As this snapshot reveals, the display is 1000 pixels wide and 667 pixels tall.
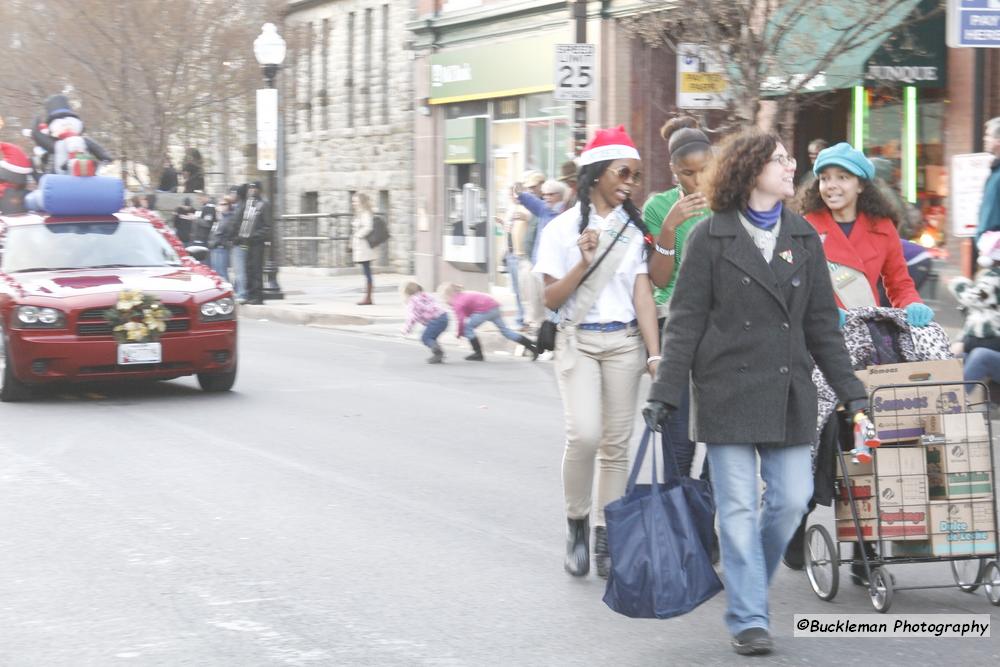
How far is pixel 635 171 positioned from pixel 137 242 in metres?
7.95

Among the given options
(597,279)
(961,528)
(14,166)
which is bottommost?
(961,528)

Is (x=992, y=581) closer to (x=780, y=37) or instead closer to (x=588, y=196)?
(x=588, y=196)

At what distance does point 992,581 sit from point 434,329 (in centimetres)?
1014

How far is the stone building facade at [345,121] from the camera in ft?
111

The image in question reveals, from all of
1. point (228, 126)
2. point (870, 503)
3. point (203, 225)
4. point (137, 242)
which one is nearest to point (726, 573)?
point (870, 503)

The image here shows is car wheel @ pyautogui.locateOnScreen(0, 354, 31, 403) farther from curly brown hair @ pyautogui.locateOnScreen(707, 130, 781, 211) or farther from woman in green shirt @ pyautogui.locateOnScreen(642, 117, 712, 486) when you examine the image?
curly brown hair @ pyautogui.locateOnScreen(707, 130, 781, 211)

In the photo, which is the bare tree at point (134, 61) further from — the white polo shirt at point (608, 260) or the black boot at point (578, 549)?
the black boot at point (578, 549)

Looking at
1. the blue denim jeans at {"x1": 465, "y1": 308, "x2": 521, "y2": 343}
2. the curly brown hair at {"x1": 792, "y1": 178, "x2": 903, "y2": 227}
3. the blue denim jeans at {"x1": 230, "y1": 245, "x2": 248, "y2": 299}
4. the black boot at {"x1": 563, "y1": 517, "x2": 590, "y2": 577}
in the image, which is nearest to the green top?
the curly brown hair at {"x1": 792, "y1": 178, "x2": 903, "y2": 227}

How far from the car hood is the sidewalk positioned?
16.4 ft

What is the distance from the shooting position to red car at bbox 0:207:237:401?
12.0 m

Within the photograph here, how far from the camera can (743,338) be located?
5.31 meters

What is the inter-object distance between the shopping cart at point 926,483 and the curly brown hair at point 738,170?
1.00 meters

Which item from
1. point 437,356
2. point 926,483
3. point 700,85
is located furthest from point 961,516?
point 700,85

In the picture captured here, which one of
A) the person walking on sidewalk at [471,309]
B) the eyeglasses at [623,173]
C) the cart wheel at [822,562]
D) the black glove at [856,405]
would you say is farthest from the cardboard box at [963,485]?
the person walking on sidewalk at [471,309]
